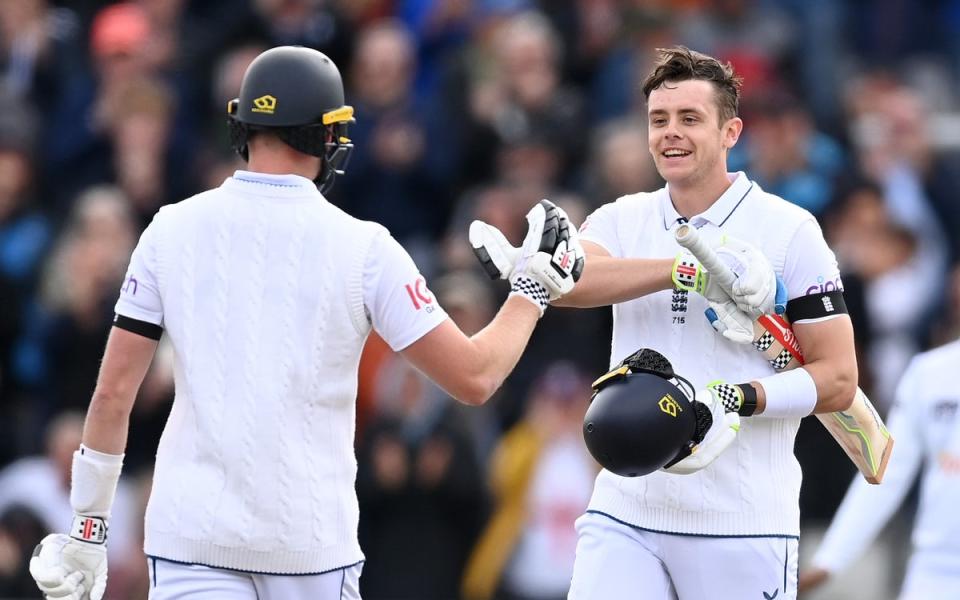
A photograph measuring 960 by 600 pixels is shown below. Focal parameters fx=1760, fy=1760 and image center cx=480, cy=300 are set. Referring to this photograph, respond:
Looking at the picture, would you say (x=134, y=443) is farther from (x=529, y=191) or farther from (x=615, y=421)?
(x=615, y=421)

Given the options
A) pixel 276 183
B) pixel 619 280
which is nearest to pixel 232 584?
pixel 276 183

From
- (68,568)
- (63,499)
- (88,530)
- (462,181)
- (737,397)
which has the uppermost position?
(462,181)

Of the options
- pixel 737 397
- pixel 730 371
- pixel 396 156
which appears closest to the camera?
pixel 737 397

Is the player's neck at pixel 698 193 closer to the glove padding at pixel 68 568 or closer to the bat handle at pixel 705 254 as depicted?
the bat handle at pixel 705 254

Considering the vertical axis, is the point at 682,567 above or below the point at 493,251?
below

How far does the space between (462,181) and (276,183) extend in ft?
20.0

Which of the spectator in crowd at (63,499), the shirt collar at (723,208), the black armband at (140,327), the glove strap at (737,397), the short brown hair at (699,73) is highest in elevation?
the short brown hair at (699,73)

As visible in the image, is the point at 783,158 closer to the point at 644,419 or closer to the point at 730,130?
the point at 730,130

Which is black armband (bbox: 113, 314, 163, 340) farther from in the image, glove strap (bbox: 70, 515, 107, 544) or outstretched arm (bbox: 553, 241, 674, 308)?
outstretched arm (bbox: 553, 241, 674, 308)

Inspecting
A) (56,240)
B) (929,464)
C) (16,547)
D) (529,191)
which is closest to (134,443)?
(16,547)

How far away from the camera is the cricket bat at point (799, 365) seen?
18.1 ft

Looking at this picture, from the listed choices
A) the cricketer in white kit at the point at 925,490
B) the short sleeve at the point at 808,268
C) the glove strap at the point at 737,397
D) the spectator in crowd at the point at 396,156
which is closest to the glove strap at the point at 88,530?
the glove strap at the point at 737,397

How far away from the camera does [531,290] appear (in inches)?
213

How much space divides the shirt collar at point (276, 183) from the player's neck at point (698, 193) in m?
1.44
